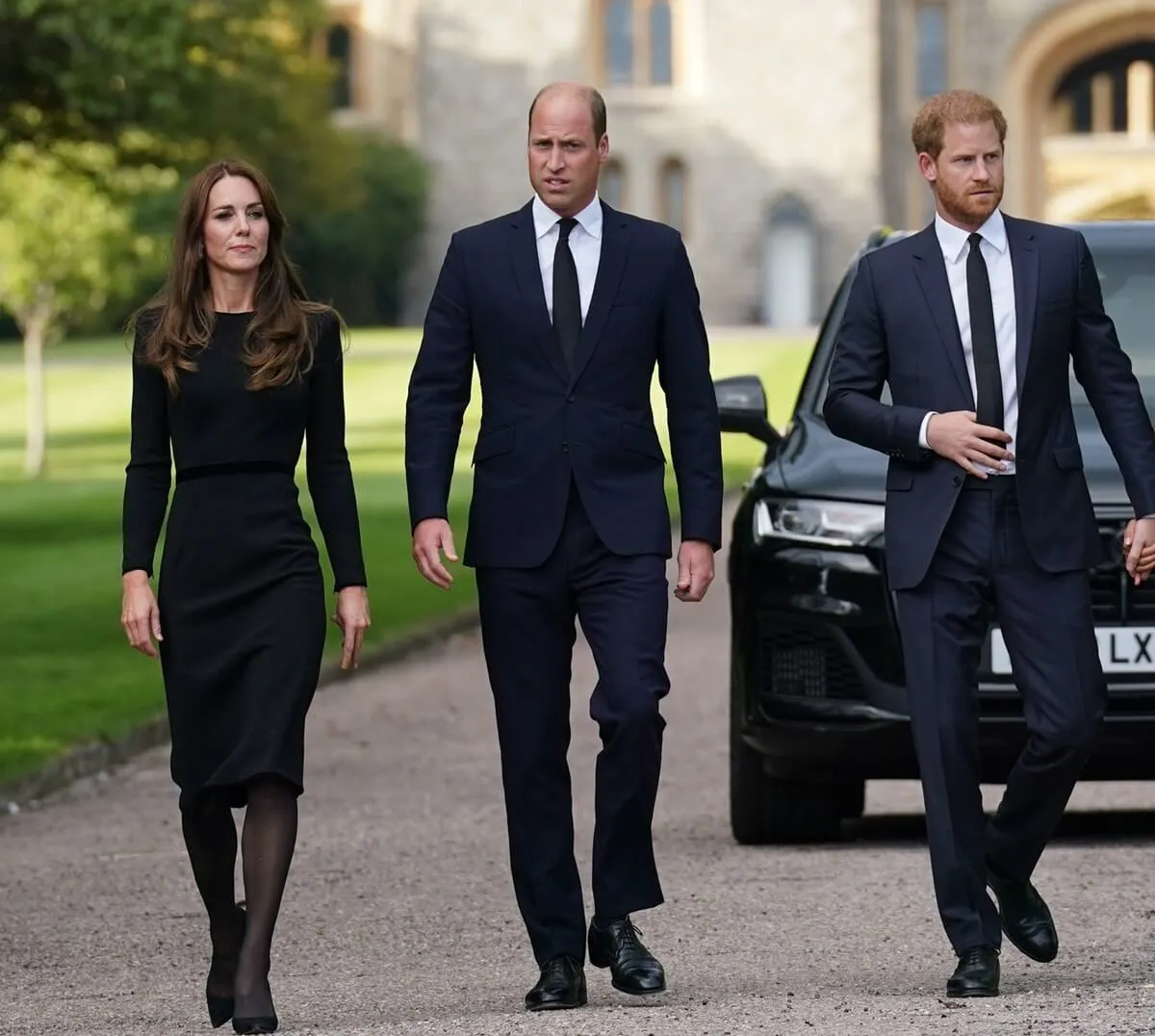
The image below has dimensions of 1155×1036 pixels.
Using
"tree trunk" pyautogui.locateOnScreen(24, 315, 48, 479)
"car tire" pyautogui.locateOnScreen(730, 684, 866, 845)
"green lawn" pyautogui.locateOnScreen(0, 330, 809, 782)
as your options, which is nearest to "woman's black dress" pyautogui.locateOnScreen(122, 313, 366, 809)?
"car tire" pyautogui.locateOnScreen(730, 684, 866, 845)

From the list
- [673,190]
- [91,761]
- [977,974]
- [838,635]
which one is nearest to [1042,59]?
[673,190]

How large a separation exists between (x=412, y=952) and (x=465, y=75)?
212ft

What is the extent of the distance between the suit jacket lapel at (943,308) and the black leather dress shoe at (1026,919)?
1.03m

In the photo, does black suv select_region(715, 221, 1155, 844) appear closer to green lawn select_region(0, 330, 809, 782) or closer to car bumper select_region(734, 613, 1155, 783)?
car bumper select_region(734, 613, 1155, 783)

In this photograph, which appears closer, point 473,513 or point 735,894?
point 473,513

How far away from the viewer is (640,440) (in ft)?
20.3

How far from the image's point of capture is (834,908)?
741 cm

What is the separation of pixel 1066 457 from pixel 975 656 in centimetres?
46

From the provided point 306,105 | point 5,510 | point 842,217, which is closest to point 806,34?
point 842,217

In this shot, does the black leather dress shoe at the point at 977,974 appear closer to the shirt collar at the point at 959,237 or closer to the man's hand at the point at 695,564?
the man's hand at the point at 695,564

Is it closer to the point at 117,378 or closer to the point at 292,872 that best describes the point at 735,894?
the point at 292,872

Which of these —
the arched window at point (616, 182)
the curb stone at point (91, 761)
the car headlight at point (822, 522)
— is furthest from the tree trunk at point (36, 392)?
the arched window at point (616, 182)

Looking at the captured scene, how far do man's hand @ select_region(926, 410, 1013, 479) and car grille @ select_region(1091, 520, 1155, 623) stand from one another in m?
2.07

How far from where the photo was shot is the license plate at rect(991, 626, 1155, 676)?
26.3 ft
